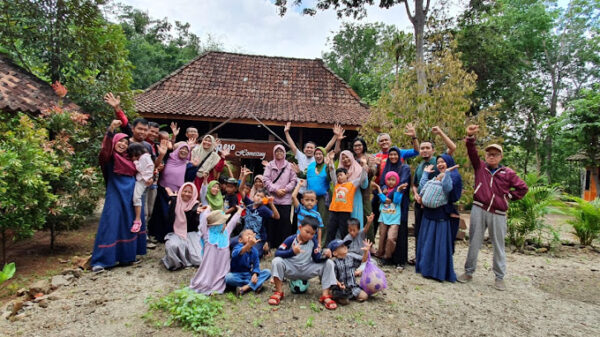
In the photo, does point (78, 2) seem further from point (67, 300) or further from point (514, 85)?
point (514, 85)

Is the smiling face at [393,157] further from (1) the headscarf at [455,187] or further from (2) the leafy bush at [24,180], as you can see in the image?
(2) the leafy bush at [24,180]

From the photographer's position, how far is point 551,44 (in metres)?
19.8

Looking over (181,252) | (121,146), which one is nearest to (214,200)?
(181,252)

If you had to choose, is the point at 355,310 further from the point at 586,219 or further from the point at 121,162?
the point at 586,219

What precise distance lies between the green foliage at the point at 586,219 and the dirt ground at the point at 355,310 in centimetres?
263

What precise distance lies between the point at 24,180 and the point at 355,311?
172 inches

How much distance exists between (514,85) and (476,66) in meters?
2.21

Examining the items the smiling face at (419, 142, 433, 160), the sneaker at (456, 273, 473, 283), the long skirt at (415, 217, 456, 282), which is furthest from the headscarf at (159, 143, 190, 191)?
the sneaker at (456, 273, 473, 283)

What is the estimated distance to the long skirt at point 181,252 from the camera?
4391mm

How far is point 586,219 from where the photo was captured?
269 inches

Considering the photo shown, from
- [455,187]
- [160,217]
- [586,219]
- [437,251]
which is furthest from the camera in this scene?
[586,219]

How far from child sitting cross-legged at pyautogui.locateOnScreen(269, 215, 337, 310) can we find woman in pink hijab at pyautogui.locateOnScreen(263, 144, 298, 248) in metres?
1.57

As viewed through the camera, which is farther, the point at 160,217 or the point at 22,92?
the point at 22,92

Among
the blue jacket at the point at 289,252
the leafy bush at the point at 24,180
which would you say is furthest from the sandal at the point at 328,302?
the leafy bush at the point at 24,180
